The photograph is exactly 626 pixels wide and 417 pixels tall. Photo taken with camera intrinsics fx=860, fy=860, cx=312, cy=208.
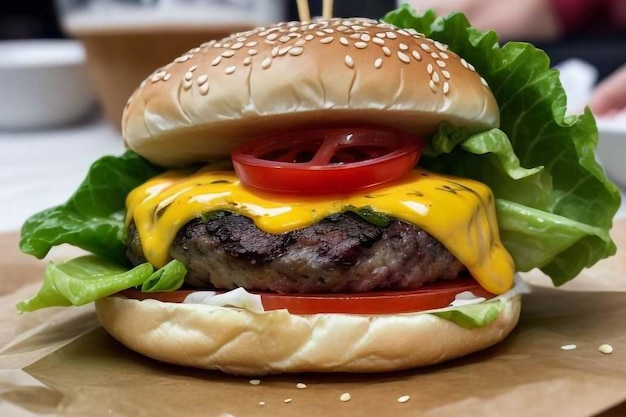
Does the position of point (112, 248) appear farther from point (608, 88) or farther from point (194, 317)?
point (608, 88)

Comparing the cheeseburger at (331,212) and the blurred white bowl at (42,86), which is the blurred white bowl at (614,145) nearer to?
the cheeseburger at (331,212)

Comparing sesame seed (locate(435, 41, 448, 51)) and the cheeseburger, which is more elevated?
sesame seed (locate(435, 41, 448, 51))

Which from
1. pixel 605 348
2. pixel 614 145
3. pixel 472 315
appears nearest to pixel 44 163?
pixel 614 145

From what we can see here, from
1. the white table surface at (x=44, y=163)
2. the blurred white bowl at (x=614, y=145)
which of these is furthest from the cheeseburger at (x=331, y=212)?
the white table surface at (x=44, y=163)

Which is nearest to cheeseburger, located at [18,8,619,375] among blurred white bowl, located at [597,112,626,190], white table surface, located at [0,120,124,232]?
blurred white bowl, located at [597,112,626,190]

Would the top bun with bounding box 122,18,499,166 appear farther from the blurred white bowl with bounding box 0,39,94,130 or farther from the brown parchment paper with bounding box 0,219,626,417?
the blurred white bowl with bounding box 0,39,94,130

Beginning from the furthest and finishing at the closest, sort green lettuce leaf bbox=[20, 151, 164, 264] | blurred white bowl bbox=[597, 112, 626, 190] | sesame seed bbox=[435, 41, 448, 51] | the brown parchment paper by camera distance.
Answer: blurred white bowl bbox=[597, 112, 626, 190]
green lettuce leaf bbox=[20, 151, 164, 264]
sesame seed bbox=[435, 41, 448, 51]
the brown parchment paper

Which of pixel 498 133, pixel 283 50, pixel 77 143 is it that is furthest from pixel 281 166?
pixel 77 143
